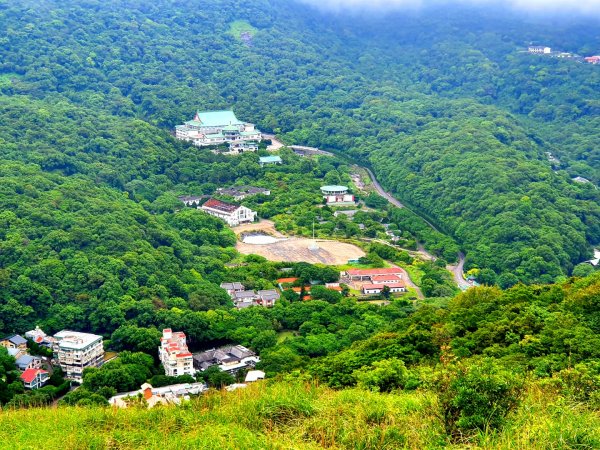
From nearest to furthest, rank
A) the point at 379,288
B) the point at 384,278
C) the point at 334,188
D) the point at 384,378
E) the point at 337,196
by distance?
the point at 384,378 → the point at 379,288 → the point at 384,278 → the point at 337,196 → the point at 334,188

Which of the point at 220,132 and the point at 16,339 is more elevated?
the point at 220,132

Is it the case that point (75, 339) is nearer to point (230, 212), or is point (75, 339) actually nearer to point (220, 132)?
point (230, 212)

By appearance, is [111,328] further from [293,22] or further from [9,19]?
[293,22]

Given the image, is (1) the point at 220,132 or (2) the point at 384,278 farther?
(1) the point at 220,132

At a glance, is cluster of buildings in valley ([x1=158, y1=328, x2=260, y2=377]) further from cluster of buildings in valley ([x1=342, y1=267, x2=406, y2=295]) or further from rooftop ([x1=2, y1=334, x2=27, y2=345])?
cluster of buildings in valley ([x1=342, y1=267, x2=406, y2=295])

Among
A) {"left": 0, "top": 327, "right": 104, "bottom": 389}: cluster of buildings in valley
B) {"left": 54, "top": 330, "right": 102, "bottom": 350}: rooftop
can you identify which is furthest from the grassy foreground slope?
{"left": 54, "top": 330, "right": 102, "bottom": 350}: rooftop

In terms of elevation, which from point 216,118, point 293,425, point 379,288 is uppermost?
point 293,425

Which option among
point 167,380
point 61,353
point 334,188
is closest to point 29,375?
point 61,353
